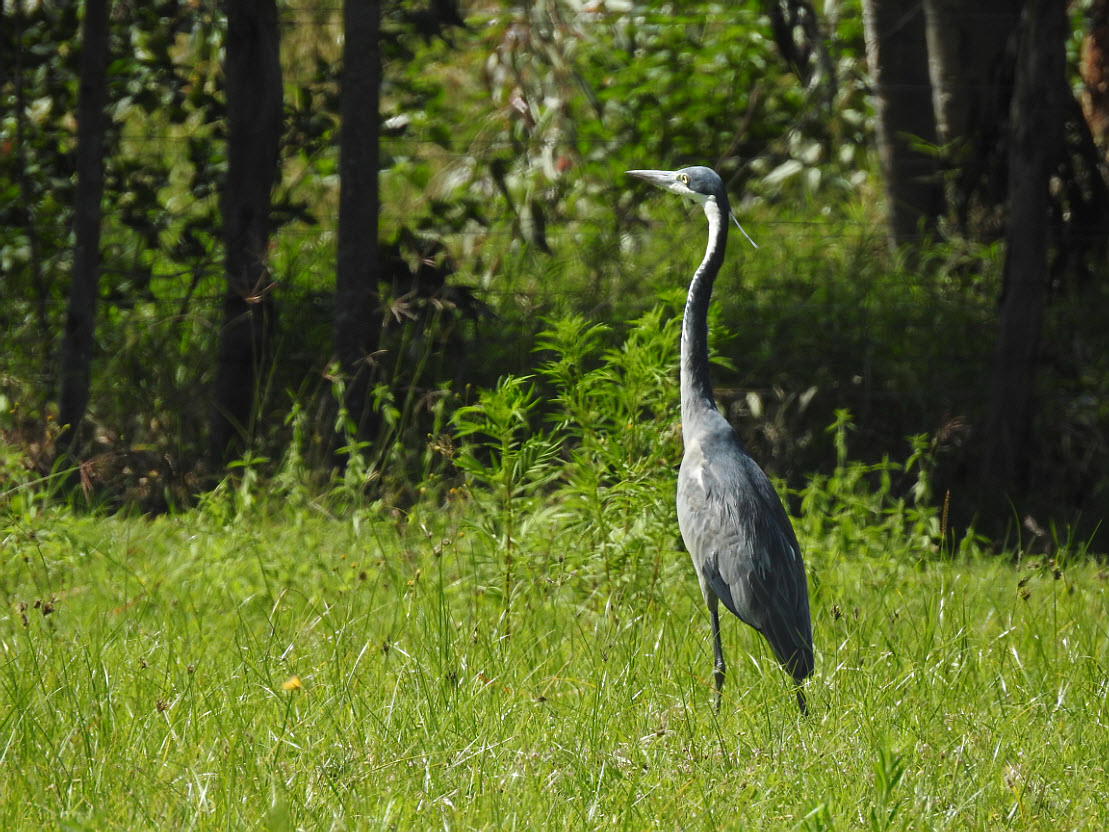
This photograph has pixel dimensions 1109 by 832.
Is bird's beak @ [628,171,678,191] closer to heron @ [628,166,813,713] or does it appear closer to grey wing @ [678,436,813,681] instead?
heron @ [628,166,813,713]

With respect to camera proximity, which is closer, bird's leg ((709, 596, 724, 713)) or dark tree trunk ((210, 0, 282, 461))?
bird's leg ((709, 596, 724, 713))

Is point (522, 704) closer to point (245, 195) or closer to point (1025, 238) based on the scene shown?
point (245, 195)

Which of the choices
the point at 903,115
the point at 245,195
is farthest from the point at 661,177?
the point at 903,115

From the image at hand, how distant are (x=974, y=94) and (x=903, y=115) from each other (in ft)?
2.76

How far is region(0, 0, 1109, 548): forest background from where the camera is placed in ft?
19.5

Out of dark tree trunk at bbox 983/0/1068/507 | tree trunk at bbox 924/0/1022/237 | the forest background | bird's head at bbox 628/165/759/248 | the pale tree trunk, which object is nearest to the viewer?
bird's head at bbox 628/165/759/248

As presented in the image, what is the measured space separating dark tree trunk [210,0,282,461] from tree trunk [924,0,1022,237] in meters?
3.67

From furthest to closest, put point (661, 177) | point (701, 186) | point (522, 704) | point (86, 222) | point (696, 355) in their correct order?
point (86, 222) → point (661, 177) → point (701, 186) → point (696, 355) → point (522, 704)

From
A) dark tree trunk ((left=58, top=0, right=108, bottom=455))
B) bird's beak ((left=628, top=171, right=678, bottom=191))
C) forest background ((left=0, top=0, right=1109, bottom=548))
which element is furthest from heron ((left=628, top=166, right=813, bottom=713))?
dark tree trunk ((left=58, top=0, right=108, bottom=455))

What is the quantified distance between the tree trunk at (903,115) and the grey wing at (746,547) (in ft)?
14.9

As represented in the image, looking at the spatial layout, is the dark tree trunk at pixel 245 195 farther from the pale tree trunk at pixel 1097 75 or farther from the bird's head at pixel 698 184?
the pale tree trunk at pixel 1097 75

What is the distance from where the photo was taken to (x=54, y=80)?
686 centimetres

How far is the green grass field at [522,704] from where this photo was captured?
2.73 m

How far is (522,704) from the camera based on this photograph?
3.33 metres
